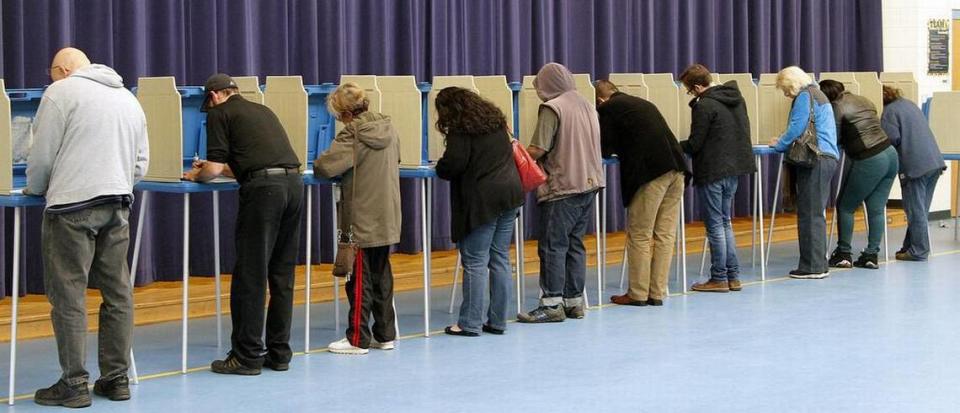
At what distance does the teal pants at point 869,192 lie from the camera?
8.57 m

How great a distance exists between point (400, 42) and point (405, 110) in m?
2.37

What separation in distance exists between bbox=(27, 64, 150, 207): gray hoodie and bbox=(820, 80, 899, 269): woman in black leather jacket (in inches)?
190

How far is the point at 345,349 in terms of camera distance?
6.11 meters

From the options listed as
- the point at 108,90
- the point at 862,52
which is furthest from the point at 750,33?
the point at 108,90

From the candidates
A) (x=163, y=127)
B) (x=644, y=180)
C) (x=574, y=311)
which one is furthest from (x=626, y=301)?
(x=163, y=127)

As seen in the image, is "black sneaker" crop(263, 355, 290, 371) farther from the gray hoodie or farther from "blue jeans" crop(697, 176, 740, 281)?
"blue jeans" crop(697, 176, 740, 281)

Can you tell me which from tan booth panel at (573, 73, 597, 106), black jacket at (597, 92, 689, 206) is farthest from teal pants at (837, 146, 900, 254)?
tan booth panel at (573, 73, 597, 106)

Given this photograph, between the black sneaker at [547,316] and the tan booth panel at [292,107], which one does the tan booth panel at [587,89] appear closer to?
the black sneaker at [547,316]

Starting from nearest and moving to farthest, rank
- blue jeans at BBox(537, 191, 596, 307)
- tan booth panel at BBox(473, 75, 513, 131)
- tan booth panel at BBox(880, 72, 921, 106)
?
blue jeans at BBox(537, 191, 596, 307) → tan booth panel at BBox(473, 75, 513, 131) → tan booth panel at BBox(880, 72, 921, 106)

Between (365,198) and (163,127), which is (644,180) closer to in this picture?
(365,198)

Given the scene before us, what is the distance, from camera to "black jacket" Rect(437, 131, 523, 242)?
20.5 feet

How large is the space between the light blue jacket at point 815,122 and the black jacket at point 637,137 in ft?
3.72

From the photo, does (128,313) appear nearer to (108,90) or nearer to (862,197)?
(108,90)

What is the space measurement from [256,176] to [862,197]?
451 cm
